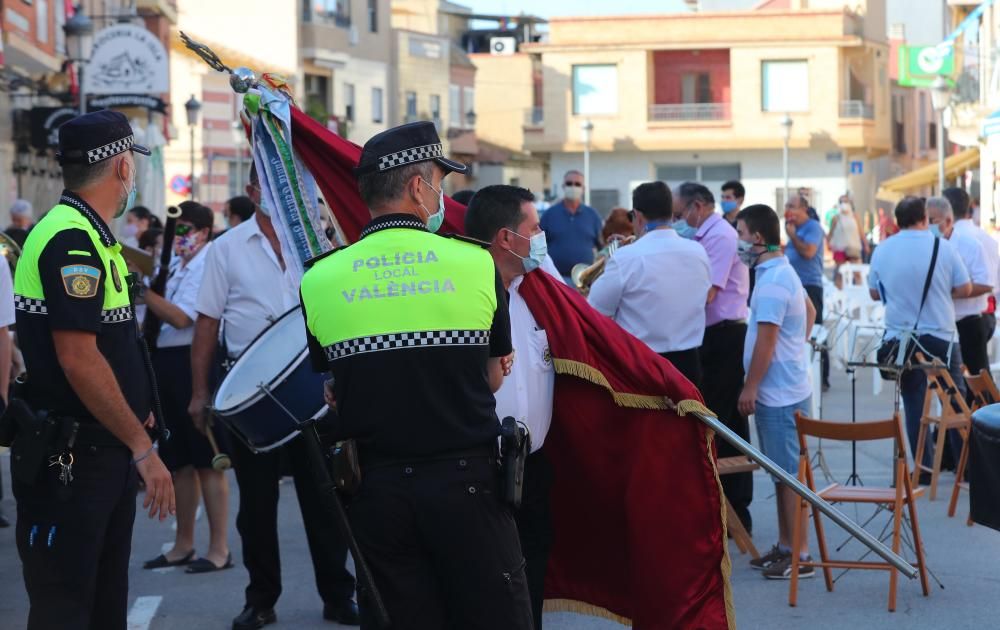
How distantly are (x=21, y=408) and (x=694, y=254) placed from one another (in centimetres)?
429

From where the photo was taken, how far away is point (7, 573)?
28.0 feet

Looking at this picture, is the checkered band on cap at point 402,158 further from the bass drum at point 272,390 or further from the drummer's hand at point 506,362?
the bass drum at point 272,390

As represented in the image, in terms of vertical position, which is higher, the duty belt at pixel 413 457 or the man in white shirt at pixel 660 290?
the man in white shirt at pixel 660 290

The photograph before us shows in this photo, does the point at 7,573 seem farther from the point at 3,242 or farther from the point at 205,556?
the point at 3,242

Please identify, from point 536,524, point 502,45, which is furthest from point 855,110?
point 536,524

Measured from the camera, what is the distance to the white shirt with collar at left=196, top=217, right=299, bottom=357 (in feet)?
24.0

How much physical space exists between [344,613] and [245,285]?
5.41 ft

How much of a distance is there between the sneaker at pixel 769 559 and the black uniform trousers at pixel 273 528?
2.41 m

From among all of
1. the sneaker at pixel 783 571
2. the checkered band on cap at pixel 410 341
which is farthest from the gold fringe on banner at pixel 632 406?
the sneaker at pixel 783 571

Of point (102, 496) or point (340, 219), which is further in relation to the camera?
point (340, 219)

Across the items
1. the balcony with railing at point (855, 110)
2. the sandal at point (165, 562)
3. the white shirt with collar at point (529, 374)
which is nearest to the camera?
the white shirt with collar at point (529, 374)

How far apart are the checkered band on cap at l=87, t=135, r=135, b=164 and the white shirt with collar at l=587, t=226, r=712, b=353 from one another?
367cm

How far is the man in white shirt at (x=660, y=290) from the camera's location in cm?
816

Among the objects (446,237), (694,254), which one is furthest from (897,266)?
(446,237)
